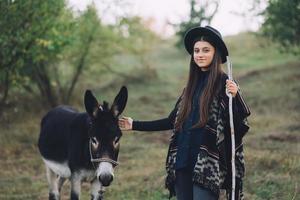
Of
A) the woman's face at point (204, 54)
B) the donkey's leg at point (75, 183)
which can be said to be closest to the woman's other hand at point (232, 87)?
the woman's face at point (204, 54)

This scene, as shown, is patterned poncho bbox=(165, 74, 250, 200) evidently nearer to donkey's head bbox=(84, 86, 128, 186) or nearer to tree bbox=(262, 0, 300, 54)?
donkey's head bbox=(84, 86, 128, 186)

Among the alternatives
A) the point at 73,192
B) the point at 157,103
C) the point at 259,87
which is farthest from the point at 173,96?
the point at 73,192

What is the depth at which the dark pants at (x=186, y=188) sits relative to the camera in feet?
13.4

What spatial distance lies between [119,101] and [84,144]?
2.97 ft

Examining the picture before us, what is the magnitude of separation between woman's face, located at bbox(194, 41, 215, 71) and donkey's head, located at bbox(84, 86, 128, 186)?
3.97ft

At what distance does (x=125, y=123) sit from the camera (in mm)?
5141

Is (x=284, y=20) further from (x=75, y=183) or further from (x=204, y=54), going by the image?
(x=204, y=54)

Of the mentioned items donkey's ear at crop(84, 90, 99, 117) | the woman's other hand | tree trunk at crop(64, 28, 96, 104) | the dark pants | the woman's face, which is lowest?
the dark pants

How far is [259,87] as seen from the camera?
19406 mm

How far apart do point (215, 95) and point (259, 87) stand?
15700mm

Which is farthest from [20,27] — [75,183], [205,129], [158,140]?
[205,129]

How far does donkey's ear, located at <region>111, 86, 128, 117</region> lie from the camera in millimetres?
5246

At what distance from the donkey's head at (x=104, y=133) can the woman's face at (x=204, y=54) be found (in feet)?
3.97

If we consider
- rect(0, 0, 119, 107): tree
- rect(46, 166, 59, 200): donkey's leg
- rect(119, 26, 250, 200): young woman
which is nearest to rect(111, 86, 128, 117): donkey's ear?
rect(119, 26, 250, 200): young woman
